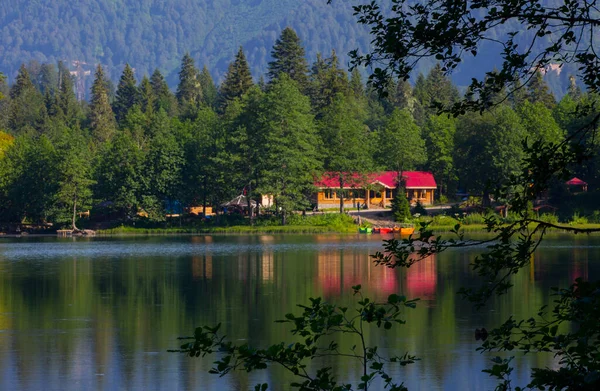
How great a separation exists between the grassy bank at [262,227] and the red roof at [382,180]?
4.59 m

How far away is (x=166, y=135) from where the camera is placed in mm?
94125

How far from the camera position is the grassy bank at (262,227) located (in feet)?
261

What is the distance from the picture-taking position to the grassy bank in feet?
261

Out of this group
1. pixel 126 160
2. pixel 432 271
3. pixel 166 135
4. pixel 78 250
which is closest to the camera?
pixel 432 271

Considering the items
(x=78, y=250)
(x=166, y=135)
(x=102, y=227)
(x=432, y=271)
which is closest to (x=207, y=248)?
(x=78, y=250)

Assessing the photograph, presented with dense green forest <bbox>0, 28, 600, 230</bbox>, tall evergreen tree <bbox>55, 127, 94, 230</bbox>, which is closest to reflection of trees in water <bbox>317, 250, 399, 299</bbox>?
dense green forest <bbox>0, 28, 600, 230</bbox>

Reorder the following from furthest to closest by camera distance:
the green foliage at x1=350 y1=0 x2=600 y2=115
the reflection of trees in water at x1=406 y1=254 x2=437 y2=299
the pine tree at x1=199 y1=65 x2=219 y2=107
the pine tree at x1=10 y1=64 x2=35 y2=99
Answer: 1. the pine tree at x1=10 y1=64 x2=35 y2=99
2. the pine tree at x1=199 y1=65 x2=219 y2=107
3. the reflection of trees in water at x1=406 y1=254 x2=437 y2=299
4. the green foliage at x1=350 y1=0 x2=600 y2=115

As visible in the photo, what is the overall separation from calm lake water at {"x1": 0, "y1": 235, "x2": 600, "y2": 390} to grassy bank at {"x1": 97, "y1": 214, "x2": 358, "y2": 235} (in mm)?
17255

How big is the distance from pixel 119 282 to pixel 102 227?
4781 cm

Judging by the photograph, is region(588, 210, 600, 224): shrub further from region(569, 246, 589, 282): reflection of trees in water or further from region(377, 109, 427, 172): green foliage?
region(377, 109, 427, 172): green foliage

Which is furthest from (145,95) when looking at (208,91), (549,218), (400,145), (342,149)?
(549,218)

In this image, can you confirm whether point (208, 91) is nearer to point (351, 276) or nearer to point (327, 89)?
point (327, 89)

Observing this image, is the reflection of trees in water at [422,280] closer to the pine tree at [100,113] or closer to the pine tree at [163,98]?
the pine tree at [100,113]

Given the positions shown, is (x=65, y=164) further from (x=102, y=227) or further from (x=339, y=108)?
(x=339, y=108)
